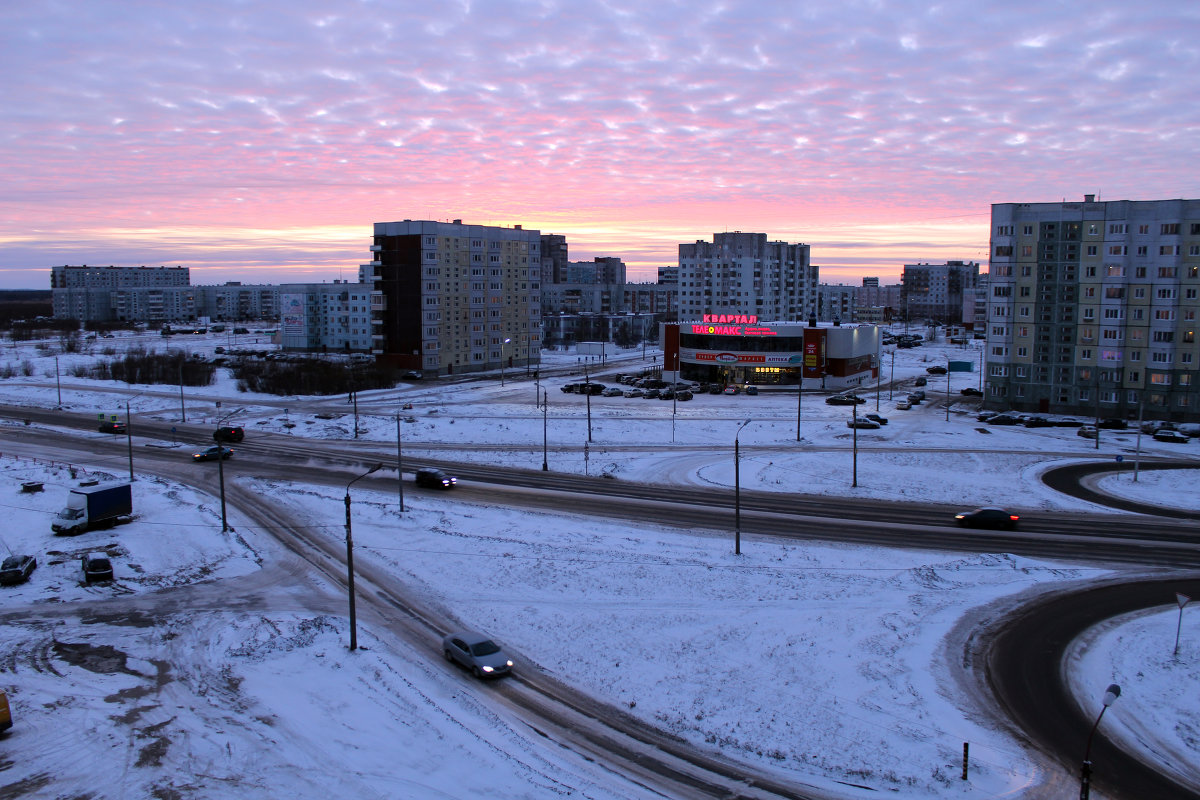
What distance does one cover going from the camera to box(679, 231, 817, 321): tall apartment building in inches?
6407

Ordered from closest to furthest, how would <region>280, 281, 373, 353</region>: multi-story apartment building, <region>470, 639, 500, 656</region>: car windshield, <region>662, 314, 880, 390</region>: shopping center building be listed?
<region>470, 639, 500, 656</region>: car windshield
<region>662, 314, 880, 390</region>: shopping center building
<region>280, 281, 373, 353</region>: multi-story apartment building

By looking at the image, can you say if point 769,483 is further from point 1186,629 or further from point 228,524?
point 228,524

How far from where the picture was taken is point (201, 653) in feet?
86.7

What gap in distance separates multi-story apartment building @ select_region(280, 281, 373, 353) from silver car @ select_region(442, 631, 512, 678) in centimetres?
12062

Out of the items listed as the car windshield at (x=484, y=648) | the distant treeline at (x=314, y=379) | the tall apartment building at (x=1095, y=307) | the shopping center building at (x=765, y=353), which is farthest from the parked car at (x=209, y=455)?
the tall apartment building at (x=1095, y=307)

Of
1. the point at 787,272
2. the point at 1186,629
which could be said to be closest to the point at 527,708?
the point at 1186,629

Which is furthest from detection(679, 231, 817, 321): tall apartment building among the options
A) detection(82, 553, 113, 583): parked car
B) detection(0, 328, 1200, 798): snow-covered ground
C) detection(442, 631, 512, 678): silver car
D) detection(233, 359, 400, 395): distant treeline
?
detection(442, 631, 512, 678): silver car

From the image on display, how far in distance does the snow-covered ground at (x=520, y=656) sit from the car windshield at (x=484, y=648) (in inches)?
41.6

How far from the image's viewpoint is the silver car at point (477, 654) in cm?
2452

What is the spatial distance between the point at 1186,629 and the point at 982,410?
5559cm

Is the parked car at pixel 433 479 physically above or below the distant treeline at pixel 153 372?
below

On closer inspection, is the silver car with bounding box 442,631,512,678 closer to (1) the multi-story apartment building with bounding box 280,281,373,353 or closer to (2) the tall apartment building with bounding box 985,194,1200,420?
(2) the tall apartment building with bounding box 985,194,1200,420

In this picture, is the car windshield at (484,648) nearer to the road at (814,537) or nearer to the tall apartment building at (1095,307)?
the road at (814,537)

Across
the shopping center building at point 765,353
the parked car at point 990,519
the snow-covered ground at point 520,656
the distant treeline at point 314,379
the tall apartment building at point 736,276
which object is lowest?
the snow-covered ground at point 520,656
